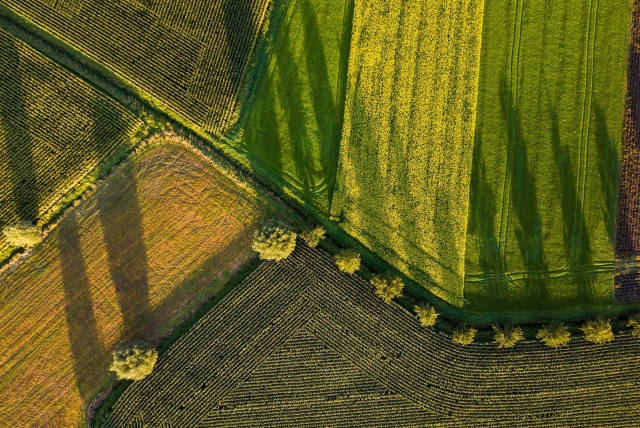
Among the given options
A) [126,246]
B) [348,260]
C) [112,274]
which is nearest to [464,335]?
[348,260]

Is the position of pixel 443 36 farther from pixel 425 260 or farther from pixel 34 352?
pixel 34 352

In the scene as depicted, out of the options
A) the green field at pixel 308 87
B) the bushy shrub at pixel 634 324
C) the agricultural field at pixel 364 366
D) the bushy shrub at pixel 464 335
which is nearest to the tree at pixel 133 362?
the agricultural field at pixel 364 366

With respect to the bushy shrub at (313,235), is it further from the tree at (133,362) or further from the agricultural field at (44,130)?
the agricultural field at (44,130)

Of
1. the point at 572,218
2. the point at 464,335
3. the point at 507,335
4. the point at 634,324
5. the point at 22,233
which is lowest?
the point at 22,233

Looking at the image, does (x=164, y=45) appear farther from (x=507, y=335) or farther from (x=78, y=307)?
(x=507, y=335)

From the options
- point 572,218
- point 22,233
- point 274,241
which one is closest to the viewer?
point 274,241
